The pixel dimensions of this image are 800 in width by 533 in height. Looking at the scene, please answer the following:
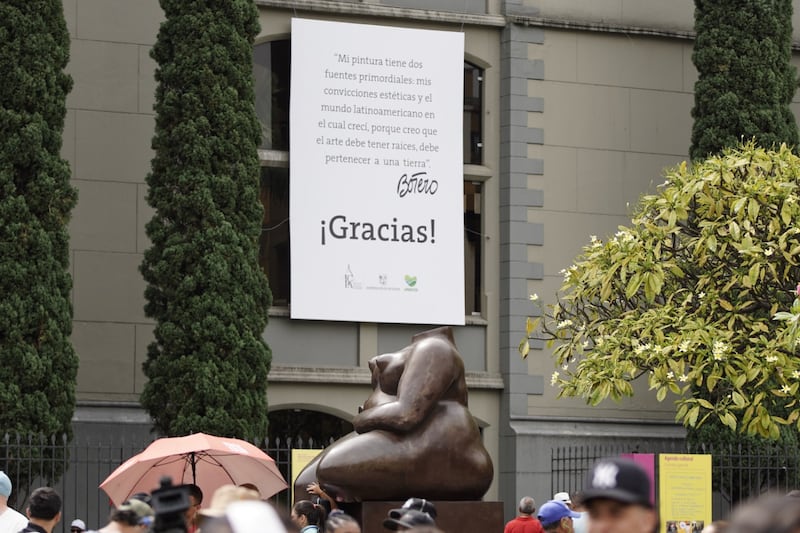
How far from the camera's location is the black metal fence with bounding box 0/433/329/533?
1934 centimetres

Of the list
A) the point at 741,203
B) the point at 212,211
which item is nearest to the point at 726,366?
the point at 741,203

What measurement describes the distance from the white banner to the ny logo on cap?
1936 cm

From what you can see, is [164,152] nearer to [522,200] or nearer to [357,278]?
[357,278]

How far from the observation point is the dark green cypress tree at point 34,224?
66.8ft

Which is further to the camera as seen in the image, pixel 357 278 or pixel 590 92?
pixel 590 92

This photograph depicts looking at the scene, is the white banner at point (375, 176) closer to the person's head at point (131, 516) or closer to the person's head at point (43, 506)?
the person's head at point (43, 506)

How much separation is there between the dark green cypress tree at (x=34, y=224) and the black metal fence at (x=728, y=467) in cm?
705

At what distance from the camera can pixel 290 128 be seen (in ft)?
80.5

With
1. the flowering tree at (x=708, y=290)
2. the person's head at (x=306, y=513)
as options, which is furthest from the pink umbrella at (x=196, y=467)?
the flowering tree at (x=708, y=290)

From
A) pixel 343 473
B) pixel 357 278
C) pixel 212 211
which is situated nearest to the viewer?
pixel 343 473

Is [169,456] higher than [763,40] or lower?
lower

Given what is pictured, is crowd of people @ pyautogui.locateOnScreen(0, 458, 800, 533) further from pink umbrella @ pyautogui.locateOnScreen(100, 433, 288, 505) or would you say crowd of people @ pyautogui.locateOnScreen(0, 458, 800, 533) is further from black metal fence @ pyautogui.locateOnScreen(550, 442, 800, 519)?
black metal fence @ pyautogui.locateOnScreen(550, 442, 800, 519)

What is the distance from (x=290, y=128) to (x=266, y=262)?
200 centimetres

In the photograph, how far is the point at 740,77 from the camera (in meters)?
24.7
